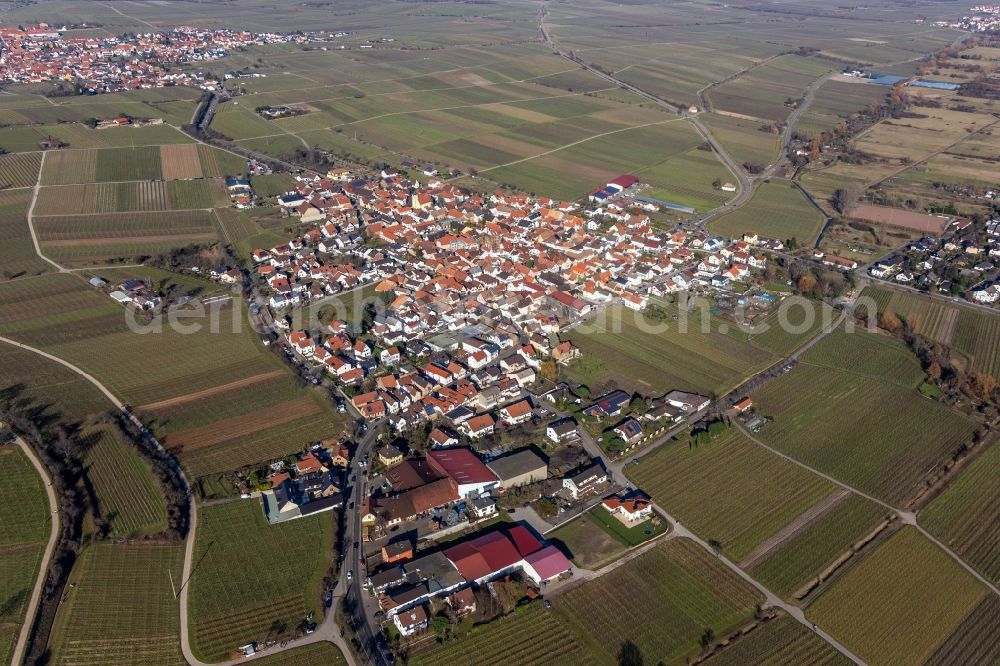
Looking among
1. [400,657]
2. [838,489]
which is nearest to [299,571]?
[400,657]

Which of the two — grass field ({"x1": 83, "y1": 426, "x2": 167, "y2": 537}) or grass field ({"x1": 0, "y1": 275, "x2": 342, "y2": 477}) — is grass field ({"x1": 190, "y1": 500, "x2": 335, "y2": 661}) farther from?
grass field ({"x1": 0, "y1": 275, "x2": 342, "y2": 477})

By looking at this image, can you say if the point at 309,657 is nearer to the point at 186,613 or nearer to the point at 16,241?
the point at 186,613

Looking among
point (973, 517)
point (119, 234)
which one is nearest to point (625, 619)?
point (973, 517)

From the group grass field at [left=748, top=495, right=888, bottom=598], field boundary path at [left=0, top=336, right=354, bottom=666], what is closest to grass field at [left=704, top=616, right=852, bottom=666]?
grass field at [left=748, top=495, right=888, bottom=598]

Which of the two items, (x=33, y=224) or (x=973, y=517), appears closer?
(x=973, y=517)

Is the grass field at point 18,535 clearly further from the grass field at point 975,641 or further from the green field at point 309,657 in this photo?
the grass field at point 975,641

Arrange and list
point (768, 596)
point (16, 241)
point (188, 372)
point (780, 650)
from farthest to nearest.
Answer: point (16, 241), point (188, 372), point (768, 596), point (780, 650)

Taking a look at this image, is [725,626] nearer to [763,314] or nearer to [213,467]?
[213,467]

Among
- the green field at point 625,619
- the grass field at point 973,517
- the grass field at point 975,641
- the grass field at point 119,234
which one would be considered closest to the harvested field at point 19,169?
the grass field at point 119,234
